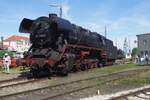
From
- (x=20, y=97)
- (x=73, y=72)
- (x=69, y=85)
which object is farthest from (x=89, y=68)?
(x=20, y=97)

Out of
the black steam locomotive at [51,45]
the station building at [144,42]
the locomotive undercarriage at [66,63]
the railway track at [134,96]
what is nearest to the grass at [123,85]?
the railway track at [134,96]

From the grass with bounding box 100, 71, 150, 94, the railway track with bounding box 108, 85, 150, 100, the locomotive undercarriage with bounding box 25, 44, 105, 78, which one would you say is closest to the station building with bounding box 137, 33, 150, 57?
the locomotive undercarriage with bounding box 25, 44, 105, 78

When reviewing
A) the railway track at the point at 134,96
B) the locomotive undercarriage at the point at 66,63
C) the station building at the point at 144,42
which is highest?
the station building at the point at 144,42

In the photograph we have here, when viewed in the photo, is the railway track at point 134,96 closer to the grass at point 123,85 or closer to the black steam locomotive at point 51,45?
the grass at point 123,85

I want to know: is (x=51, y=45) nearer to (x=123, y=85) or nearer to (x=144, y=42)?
(x=123, y=85)

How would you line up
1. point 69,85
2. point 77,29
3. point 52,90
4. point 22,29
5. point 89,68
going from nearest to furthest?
point 52,90 → point 69,85 → point 22,29 → point 77,29 → point 89,68

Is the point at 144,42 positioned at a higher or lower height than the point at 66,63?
higher

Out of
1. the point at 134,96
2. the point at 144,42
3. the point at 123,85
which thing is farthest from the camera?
the point at 144,42

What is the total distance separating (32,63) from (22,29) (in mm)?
3182

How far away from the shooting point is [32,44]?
971 inches

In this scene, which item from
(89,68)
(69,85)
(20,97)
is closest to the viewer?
(20,97)

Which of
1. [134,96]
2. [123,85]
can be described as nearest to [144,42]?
[123,85]

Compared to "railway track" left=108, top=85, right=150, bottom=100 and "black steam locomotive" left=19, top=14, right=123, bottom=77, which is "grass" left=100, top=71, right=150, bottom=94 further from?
"black steam locomotive" left=19, top=14, right=123, bottom=77

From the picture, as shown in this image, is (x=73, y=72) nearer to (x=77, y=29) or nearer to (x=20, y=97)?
(x=77, y=29)
